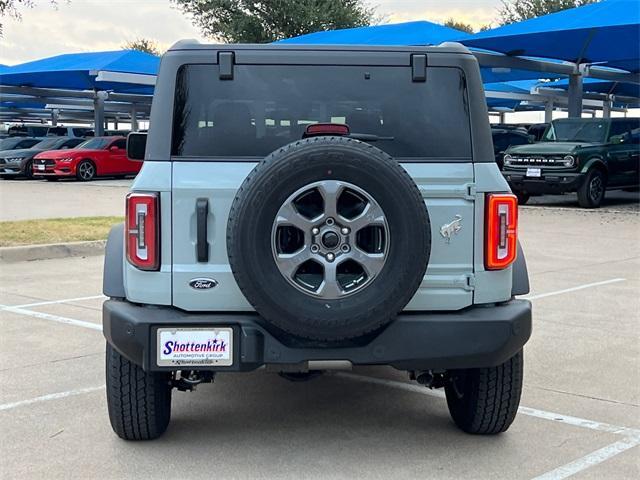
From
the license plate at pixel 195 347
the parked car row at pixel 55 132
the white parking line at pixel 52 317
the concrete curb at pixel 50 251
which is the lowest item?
the white parking line at pixel 52 317

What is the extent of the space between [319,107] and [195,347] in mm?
1241

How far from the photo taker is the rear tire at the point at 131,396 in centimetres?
405

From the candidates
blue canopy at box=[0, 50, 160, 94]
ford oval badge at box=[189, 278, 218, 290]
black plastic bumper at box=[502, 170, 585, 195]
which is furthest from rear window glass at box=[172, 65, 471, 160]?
blue canopy at box=[0, 50, 160, 94]

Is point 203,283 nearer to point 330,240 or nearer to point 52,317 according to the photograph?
point 330,240

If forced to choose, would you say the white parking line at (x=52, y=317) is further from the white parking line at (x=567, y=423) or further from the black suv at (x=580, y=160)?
the black suv at (x=580, y=160)

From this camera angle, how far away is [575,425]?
4496 mm

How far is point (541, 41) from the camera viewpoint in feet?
64.3

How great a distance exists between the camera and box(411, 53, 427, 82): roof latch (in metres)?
4.02

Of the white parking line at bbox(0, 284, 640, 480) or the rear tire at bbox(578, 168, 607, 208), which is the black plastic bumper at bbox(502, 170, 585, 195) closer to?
the rear tire at bbox(578, 168, 607, 208)

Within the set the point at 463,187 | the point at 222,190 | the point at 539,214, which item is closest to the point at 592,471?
the point at 463,187

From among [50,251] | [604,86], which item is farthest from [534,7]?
[50,251]

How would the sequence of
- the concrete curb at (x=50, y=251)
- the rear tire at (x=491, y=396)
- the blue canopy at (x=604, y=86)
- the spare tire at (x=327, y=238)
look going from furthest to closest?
1. the blue canopy at (x=604, y=86)
2. the concrete curb at (x=50, y=251)
3. the rear tire at (x=491, y=396)
4. the spare tire at (x=327, y=238)

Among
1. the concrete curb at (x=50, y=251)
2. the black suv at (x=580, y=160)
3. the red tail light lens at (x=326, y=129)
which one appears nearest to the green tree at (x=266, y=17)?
the black suv at (x=580, y=160)

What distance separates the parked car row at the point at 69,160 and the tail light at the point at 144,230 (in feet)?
72.3
